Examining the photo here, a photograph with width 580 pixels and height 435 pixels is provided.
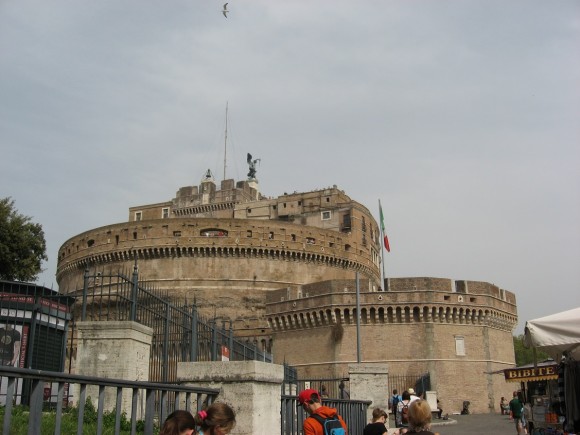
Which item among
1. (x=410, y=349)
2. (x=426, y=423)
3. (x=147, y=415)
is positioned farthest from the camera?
(x=410, y=349)

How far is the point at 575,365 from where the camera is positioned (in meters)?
7.35

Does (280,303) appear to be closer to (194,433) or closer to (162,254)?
(162,254)

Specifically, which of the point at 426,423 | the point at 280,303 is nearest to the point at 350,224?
the point at 280,303

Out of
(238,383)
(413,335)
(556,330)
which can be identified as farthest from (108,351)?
(413,335)

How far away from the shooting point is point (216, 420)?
3.36 m

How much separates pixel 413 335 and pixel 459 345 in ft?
7.77

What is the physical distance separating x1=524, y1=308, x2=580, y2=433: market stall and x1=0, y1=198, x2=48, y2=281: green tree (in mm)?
22328

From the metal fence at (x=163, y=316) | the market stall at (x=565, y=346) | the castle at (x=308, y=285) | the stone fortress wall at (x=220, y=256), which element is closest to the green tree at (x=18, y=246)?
the castle at (x=308, y=285)

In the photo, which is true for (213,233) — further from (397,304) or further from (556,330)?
(556,330)

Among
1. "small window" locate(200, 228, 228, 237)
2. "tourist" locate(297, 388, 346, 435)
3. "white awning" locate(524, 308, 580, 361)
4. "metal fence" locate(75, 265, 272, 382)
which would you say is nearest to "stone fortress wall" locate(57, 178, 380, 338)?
"small window" locate(200, 228, 228, 237)

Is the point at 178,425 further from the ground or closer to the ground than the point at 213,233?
closer to the ground

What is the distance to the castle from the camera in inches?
1151

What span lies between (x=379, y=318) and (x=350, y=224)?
15957 mm

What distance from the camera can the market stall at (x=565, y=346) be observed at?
21.4 feet
